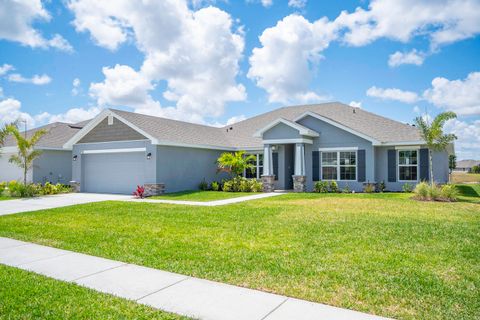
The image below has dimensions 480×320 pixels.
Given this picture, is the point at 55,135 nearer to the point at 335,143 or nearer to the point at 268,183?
the point at 268,183

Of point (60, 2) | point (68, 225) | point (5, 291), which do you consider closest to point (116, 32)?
point (60, 2)

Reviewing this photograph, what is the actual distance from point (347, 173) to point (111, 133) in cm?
1407

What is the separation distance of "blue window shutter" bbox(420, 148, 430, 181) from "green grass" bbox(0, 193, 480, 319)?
6517 mm

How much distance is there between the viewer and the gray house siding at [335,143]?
19.2 metres

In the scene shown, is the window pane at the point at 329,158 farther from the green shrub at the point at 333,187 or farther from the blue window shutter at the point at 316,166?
the green shrub at the point at 333,187

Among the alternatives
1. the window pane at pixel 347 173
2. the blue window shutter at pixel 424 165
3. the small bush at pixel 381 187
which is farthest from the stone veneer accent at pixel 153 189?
the blue window shutter at pixel 424 165

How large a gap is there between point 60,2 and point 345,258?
1465cm

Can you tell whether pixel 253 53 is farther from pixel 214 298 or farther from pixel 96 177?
pixel 214 298

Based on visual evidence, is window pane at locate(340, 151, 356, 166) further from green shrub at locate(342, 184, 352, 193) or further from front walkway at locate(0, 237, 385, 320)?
front walkway at locate(0, 237, 385, 320)

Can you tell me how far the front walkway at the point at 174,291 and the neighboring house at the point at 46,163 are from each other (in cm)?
1881

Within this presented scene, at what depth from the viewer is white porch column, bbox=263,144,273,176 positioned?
20.9 meters

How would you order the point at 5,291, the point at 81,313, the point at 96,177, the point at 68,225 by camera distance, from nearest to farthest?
the point at 81,313 → the point at 5,291 → the point at 68,225 → the point at 96,177

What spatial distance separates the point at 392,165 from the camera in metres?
19.4

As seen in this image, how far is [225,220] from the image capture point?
10.4 metres
